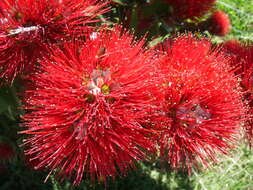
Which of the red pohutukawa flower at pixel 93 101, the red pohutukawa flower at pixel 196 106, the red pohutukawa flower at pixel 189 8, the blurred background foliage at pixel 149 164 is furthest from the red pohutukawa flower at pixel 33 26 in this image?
the red pohutukawa flower at pixel 189 8

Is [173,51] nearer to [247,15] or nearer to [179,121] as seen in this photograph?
[179,121]

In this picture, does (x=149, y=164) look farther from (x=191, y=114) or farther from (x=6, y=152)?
(x=191, y=114)

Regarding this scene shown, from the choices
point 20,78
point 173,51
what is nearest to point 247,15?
point 173,51

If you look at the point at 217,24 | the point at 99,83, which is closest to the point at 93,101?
the point at 99,83

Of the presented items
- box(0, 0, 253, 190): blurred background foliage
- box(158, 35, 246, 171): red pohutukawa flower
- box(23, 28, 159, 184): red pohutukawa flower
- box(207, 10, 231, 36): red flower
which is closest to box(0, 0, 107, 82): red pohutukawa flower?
box(23, 28, 159, 184): red pohutukawa flower

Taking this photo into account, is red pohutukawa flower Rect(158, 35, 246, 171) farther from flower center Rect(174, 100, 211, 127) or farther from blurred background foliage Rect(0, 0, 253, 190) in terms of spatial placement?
blurred background foliage Rect(0, 0, 253, 190)

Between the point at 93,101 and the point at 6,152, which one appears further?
the point at 6,152

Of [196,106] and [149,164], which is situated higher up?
[196,106]
